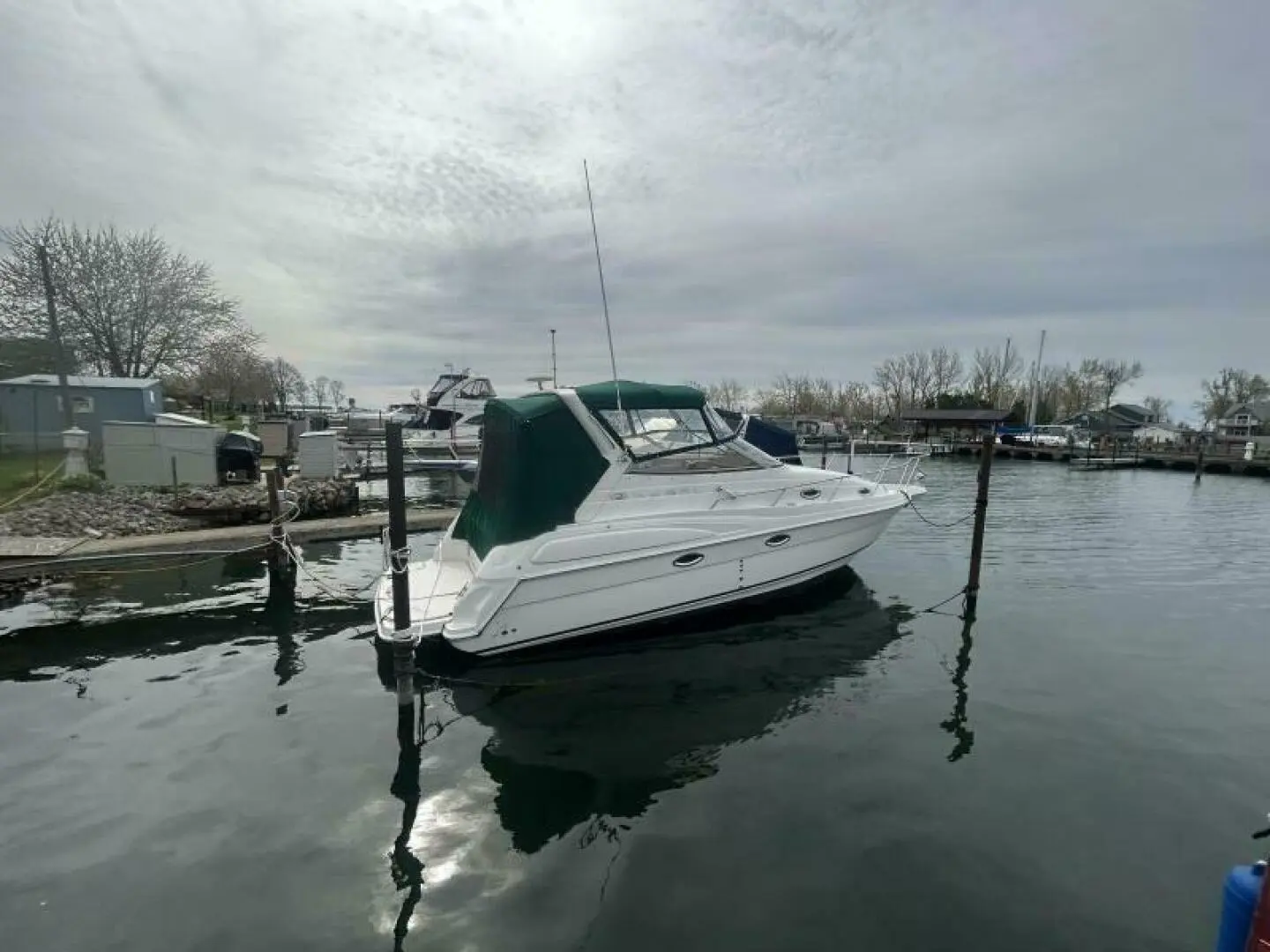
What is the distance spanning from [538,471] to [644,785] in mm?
3369

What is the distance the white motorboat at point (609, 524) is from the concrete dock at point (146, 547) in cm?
479

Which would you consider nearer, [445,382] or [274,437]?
[274,437]

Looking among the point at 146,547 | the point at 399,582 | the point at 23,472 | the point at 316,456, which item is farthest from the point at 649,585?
the point at 23,472

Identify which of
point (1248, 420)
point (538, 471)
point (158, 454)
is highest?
point (1248, 420)

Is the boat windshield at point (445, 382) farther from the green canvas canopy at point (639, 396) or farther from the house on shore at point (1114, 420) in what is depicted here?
the house on shore at point (1114, 420)

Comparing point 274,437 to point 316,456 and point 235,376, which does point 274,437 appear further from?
point 235,376

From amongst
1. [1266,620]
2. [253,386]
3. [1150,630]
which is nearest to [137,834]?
[1150,630]

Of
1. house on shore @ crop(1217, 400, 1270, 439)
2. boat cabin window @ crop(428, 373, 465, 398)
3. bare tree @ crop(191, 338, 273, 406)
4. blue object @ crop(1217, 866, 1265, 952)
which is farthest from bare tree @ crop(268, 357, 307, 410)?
house on shore @ crop(1217, 400, 1270, 439)

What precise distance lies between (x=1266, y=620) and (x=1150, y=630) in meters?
2.20

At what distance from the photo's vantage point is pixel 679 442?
829 centimetres

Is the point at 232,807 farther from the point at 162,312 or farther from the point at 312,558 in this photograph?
the point at 162,312

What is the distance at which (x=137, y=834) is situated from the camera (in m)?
4.28

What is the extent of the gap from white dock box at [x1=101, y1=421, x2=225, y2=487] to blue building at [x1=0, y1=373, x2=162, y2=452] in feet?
19.9

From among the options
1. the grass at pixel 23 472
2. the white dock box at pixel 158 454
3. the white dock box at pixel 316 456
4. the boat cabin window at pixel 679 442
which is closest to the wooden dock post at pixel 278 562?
the boat cabin window at pixel 679 442
